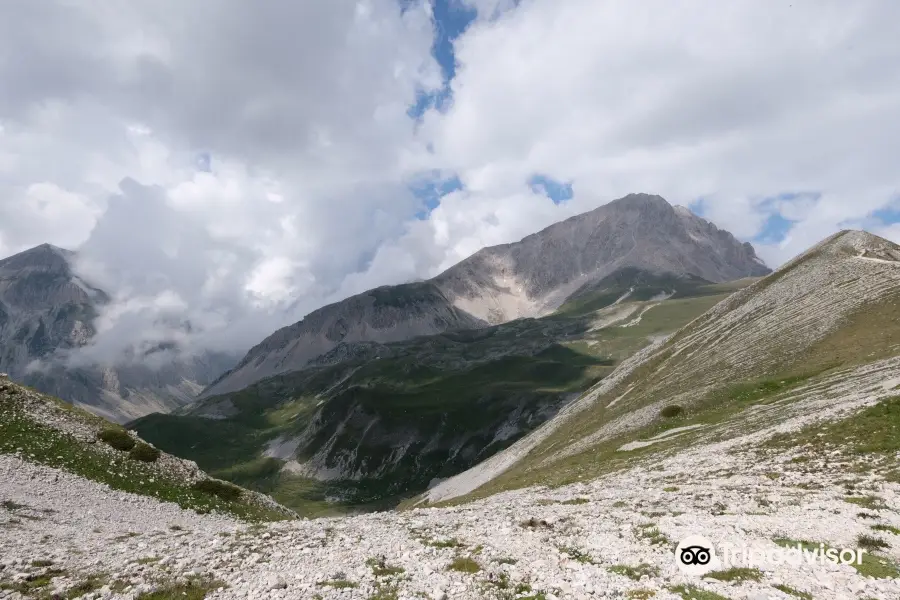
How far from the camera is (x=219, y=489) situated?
159 ft

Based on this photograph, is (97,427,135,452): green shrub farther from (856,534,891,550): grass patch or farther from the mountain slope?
(856,534,891,550): grass patch

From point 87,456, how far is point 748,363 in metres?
77.9

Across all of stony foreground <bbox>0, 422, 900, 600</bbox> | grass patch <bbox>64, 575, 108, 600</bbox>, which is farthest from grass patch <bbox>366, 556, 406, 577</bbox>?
grass patch <bbox>64, 575, 108, 600</bbox>

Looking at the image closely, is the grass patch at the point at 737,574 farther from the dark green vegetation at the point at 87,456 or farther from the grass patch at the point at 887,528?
the dark green vegetation at the point at 87,456

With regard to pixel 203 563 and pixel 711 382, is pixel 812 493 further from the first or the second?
pixel 711 382

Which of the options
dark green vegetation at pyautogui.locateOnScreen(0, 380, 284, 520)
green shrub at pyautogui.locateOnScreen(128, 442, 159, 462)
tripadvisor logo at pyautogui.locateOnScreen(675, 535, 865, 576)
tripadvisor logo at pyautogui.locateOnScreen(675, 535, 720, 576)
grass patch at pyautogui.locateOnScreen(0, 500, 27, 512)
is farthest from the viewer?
green shrub at pyautogui.locateOnScreen(128, 442, 159, 462)

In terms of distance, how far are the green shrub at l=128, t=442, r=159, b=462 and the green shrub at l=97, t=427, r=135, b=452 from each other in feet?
2.01

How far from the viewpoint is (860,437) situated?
1324 inches

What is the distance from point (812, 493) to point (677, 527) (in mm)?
9429

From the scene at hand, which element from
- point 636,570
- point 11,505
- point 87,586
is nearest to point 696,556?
point 636,570

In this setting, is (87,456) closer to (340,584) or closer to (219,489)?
(219,489)

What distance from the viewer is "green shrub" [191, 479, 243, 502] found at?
47.3m

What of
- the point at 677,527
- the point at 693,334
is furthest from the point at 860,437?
the point at 693,334

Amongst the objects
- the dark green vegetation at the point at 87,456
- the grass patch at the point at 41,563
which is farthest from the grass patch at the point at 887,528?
the dark green vegetation at the point at 87,456
